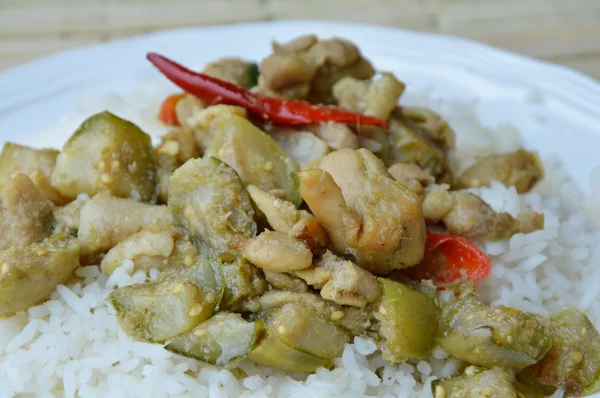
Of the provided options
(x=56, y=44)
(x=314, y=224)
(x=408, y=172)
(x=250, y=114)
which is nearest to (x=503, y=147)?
(x=408, y=172)

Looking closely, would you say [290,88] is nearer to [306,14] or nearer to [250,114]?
[250,114]

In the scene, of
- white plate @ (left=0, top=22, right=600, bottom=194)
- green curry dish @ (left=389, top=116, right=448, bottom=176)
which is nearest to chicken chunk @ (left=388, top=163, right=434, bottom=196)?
green curry dish @ (left=389, top=116, right=448, bottom=176)

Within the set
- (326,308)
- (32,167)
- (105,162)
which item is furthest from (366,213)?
(32,167)

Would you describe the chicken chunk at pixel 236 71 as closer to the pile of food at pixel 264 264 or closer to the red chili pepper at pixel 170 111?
the red chili pepper at pixel 170 111

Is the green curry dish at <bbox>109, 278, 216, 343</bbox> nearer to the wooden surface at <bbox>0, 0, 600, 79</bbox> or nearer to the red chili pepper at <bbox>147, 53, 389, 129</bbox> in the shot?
the red chili pepper at <bbox>147, 53, 389, 129</bbox>

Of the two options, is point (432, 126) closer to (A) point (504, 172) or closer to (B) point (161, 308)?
(A) point (504, 172)

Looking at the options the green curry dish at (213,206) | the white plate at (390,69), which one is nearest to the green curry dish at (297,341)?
the green curry dish at (213,206)
